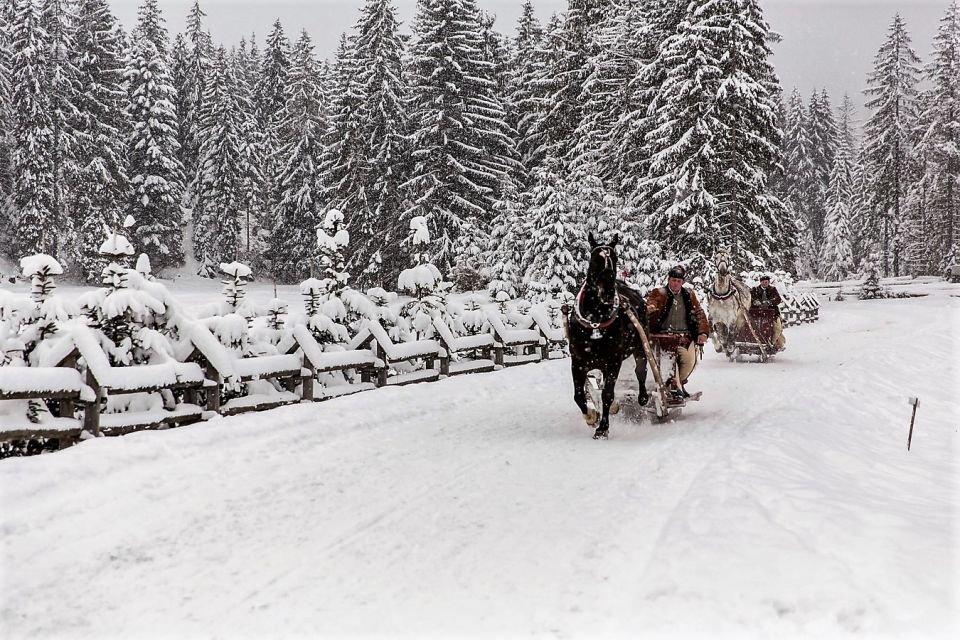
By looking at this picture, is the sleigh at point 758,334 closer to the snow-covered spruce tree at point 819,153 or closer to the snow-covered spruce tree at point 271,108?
the snow-covered spruce tree at point 271,108

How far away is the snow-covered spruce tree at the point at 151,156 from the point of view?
42.9 m

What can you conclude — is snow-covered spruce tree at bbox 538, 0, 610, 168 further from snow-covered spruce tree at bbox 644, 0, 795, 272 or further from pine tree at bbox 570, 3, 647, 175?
snow-covered spruce tree at bbox 644, 0, 795, 272

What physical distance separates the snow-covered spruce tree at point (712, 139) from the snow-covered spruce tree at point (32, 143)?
32.7 metres

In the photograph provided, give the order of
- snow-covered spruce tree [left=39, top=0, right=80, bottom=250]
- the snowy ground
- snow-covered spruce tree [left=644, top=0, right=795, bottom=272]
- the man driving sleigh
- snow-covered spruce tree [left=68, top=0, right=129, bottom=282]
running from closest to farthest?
the snowy ground
the man driving sleigh
snow-covered spruce tree [left=644, top=0, right=795, bottom=272]
snow-covered spruce tree [left=39, top=0, right=80, bottom=250]
snow-covered spruce tree [left=68, top=0, right=129, bottom=282]

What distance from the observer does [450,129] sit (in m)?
33.7

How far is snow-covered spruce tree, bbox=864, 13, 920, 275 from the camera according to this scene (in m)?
55.0

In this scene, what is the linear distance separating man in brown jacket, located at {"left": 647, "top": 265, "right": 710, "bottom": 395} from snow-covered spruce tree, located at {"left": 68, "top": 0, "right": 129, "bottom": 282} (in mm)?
35204

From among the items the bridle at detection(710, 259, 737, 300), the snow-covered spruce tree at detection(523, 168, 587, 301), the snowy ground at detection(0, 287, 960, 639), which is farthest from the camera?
the snow-covered spruce tree at detection(523, 168, 587, 301)

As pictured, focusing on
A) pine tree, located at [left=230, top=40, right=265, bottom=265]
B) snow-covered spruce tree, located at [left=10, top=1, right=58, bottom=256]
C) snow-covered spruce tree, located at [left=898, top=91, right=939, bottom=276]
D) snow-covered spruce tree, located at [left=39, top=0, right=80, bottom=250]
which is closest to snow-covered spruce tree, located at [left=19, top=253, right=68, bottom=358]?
snow-covered spruce tree, located at [left=10, top=1, right=58, bottom=256]

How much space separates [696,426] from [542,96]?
112 feet

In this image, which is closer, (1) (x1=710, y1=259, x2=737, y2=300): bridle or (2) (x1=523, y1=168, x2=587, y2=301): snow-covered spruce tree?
(1) (x1=710, y1=259, x2=737, y2=300): bridle

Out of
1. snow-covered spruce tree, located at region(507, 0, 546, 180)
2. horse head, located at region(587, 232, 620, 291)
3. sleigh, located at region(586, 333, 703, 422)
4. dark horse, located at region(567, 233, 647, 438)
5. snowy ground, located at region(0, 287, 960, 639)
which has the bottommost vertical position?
snowy ground, located at region(0, 287, 960, 639)

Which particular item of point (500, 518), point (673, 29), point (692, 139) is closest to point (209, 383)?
point (500, 518)

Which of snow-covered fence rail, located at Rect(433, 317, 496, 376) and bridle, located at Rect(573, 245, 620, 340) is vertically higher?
bridle, located at Rect(573, 245, 620, 340)
